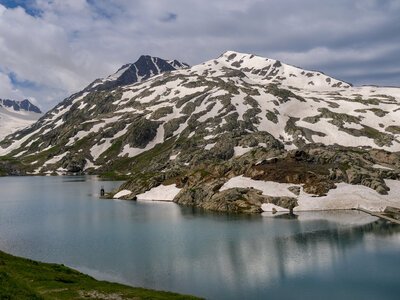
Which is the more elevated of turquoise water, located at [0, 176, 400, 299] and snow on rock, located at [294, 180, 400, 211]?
snow on rock, located at [294, 180, 400, 211]

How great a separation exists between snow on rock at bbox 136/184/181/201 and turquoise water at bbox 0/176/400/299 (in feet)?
75.2

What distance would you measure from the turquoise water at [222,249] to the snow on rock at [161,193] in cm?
2293

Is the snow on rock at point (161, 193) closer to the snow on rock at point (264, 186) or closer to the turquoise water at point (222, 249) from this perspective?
the snow on rock at point (264, 186)

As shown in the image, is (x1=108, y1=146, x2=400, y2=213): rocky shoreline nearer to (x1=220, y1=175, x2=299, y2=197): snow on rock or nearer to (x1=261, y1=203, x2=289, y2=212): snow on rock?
(x1=261, y1=203, x2=289, y2=212): snow on rock

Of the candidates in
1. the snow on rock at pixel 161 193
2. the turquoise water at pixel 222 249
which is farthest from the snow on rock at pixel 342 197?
the snow on rock at pixel 161 193

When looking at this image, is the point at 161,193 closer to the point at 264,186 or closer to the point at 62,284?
the point at 264,186

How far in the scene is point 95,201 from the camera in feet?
412

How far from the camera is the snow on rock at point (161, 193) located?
125938 mm

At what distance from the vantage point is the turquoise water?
41875 millimetres

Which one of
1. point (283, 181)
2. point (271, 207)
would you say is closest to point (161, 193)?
point (271, 207)

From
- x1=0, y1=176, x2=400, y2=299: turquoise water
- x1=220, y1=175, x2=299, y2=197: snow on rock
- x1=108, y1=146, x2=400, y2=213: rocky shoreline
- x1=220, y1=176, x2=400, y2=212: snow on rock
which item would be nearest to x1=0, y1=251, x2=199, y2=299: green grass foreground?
x1=0, y1=176, x2=400, y2=299: turquoise water

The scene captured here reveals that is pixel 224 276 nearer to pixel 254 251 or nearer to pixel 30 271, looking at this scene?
pixel 254 251

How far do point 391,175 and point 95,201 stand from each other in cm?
10391

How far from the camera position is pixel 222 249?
59.2 metres
